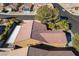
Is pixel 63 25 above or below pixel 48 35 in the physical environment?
above

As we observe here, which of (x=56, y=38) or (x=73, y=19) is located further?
(x=73, y=19)

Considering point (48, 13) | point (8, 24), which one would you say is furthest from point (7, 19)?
point (48, 13)

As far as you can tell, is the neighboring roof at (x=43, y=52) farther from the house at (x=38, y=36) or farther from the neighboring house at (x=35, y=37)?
the house at (x=38, y=36)

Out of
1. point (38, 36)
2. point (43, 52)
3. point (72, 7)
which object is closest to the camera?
point (43, 52)

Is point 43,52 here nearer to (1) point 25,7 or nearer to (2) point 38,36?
(2) point 38,36

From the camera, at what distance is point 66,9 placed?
4801mm

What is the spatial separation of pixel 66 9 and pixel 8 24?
1118mm

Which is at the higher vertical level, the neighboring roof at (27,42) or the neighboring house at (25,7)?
the neighboring house at (25,7)

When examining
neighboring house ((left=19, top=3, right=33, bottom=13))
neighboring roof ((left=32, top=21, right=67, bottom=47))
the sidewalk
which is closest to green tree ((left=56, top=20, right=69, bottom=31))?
neighboring roof ((left=32, top=21, right=67, bottom=47))

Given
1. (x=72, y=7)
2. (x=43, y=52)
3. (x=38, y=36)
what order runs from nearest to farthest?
(x=43, y=52)
(x=38, y=36)
(x=72, y=7)

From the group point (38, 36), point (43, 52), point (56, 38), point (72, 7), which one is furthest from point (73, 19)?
point (43, 52)

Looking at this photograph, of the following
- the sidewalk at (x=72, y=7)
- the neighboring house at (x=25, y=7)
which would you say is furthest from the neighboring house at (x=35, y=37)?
the sidewalk at (x=72, y=7)

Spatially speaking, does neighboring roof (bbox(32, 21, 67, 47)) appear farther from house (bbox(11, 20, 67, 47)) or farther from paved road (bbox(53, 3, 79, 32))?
paved road (bbox(53, 3, 79, 32))

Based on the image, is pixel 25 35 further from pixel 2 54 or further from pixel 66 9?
pixel 66 9
